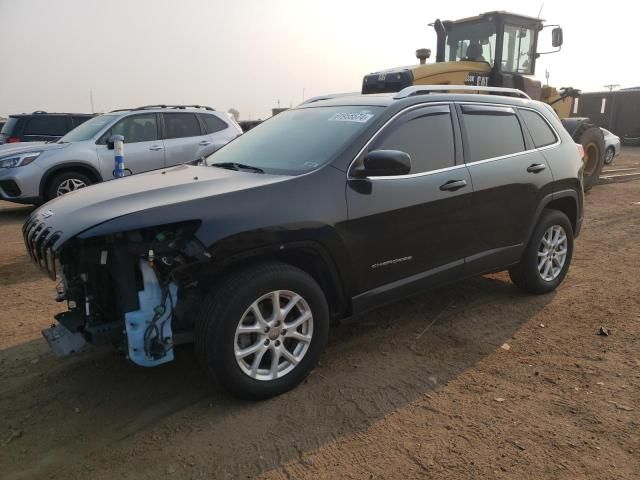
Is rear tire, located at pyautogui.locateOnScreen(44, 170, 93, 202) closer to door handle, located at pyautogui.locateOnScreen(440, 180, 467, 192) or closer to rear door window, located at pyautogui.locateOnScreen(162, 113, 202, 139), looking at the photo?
rear door window, located at pyautogui.locateOnScreen(162, 113, 202, 139)

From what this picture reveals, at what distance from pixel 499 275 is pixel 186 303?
12.4 ft

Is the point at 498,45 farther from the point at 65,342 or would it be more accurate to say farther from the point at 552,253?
the point at 65,342

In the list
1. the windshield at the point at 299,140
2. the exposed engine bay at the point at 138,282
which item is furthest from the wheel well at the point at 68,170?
the exposed engine bay at the point at 138,282

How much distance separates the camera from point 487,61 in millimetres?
9992

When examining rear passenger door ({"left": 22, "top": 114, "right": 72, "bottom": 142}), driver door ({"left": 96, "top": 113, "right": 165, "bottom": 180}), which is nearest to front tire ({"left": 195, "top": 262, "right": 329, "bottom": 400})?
driver door ({"left": 96, "top": 113, "right": 165, "bottom": 180})

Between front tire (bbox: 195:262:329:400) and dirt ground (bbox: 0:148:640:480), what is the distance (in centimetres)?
18

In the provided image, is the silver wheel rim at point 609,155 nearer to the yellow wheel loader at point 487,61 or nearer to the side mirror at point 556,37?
the yellow wheel loader at point 487,61

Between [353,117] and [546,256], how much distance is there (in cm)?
244

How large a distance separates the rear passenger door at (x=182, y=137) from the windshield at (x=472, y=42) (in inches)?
205

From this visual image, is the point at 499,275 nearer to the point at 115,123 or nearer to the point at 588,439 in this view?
the point at 588,439

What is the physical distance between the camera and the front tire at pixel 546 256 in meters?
4.80

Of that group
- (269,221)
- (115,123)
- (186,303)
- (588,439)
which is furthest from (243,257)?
(115,123)

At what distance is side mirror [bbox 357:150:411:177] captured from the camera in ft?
11.0

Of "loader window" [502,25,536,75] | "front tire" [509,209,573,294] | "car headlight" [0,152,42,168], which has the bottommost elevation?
"front tire" [509,209,573,294]
